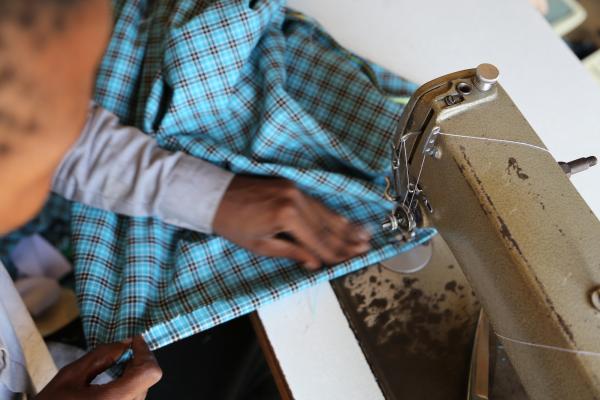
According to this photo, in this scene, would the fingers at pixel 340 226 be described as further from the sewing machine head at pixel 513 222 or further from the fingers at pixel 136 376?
the fingers at pixel 136 376

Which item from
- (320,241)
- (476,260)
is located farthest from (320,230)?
(476,260)

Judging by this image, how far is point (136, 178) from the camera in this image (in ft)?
2.82

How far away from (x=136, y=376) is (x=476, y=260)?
1.39 feet

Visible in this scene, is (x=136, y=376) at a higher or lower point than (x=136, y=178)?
lower

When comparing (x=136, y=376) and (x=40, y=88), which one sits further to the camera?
(x=136, y=376)

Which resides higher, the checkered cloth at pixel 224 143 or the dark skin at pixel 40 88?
the dark skin at pixel 40 88

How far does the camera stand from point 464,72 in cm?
59

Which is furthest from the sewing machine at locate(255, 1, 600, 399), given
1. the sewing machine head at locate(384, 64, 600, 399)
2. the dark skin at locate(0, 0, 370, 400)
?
the dark skin at locate(0, 0, 370, 400)

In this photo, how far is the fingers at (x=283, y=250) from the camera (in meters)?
0.80

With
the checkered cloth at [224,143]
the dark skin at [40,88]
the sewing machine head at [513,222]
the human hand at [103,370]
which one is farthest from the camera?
the checkered cloth at [224,143]

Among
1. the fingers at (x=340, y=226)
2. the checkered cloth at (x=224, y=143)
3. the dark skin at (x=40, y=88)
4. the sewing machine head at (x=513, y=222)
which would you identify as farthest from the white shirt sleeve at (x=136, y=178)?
the dark skin at (x=40, y=88)

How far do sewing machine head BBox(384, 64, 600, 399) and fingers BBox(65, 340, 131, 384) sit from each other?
41 cm

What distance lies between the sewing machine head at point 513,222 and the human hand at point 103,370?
0.39 meters

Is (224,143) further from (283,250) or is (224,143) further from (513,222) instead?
(513,222)
